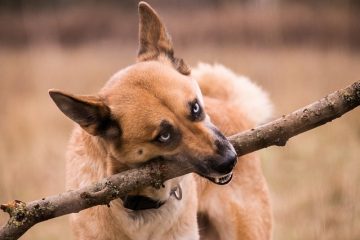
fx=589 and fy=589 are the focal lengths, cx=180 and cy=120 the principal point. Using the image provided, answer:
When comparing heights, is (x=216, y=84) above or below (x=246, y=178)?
above

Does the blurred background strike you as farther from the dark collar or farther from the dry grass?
the dark collar

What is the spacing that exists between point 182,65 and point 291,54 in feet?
24.5

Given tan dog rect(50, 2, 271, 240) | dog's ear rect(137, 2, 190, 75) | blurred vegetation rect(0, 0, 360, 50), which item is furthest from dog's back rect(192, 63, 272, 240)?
blurred vegetation rect(0, 0, 360, 50)

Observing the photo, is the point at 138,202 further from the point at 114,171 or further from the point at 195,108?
the point at 195,108

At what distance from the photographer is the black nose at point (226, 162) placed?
2660 millimetres

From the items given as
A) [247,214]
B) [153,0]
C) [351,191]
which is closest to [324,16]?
[153,0]

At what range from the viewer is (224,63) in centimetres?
1023

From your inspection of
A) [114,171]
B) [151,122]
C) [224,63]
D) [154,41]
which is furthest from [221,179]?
[224,63]

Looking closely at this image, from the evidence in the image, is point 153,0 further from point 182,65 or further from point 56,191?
point 182,65

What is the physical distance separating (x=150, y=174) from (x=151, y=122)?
0.84ft

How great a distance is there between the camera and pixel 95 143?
307cm

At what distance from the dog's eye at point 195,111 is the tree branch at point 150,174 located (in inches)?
8.0

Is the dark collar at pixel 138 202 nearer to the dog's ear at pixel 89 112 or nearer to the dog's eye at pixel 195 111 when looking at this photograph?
the dog's ear at pixel 89 112

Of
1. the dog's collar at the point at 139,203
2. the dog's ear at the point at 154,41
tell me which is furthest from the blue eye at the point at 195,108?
the dog's collar at the point at 139,203
